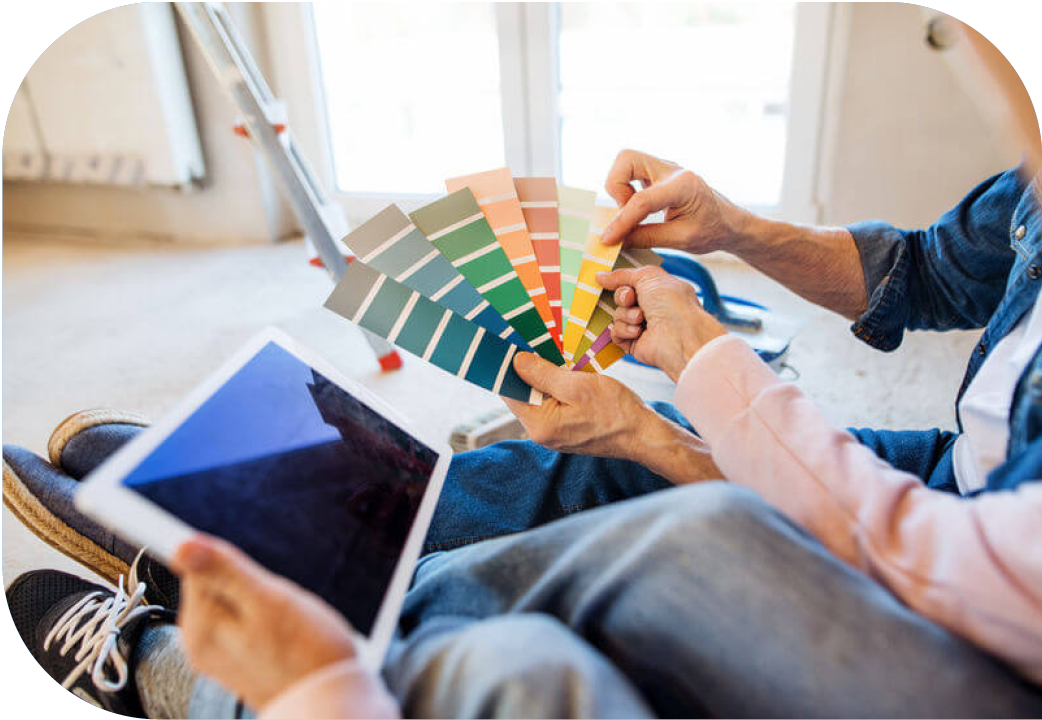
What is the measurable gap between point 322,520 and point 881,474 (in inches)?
17.4

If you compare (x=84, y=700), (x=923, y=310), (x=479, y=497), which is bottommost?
(x=84, y=700)

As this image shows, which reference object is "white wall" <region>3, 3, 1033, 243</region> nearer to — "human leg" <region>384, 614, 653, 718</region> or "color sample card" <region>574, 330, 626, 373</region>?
"color sample card" <region>574, 330, 626, 373</region>

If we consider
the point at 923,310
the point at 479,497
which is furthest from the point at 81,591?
the point at 923,310

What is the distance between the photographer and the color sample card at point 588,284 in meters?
0.87

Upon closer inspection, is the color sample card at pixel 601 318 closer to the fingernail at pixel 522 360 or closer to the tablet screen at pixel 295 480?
the fingernail at pixel 522 360

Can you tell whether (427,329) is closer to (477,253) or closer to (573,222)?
(477,253)

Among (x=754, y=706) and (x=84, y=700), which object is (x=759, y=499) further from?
(x=84, y=700)

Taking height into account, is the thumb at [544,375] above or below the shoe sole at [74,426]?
above

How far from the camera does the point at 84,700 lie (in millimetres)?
772

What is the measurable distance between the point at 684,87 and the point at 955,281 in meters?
1.58

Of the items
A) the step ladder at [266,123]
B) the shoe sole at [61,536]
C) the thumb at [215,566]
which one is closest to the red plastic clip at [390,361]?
the step ladder at [266,123]

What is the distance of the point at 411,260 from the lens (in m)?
0.78

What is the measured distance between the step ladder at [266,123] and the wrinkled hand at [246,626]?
110 centimetres

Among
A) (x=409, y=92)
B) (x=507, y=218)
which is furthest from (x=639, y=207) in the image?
(x=409, y=92)
